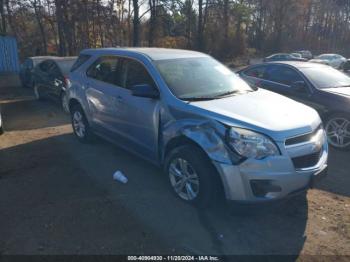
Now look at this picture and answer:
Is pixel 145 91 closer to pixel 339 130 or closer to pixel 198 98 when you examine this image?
pixel 198 98

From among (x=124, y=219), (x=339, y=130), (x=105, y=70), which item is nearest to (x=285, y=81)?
(x=339, y=130)

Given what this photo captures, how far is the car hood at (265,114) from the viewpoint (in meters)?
3.46

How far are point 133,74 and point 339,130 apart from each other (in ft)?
12.5

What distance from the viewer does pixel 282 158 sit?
3.36 meters

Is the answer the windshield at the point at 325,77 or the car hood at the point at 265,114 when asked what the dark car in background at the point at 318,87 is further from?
the car hood at the point at 265,114

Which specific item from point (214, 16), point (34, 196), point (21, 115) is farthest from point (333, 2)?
point (34, 196)

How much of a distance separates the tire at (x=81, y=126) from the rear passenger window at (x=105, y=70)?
0.77m

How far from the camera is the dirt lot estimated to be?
3.27 metres

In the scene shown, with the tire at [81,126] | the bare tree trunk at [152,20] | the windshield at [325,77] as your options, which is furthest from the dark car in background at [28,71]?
the bare tree trunk at [152,20]

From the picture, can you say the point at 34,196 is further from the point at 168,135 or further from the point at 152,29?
the point at 152,29

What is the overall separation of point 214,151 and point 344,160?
125 inches

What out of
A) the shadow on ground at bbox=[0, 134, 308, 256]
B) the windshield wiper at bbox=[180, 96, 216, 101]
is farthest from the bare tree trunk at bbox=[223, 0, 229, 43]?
the windshield wiper at bbox=[180, 96, 216, 101]

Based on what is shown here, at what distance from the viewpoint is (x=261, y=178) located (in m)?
3.34

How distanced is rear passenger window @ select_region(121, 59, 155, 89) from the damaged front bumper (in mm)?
1631
